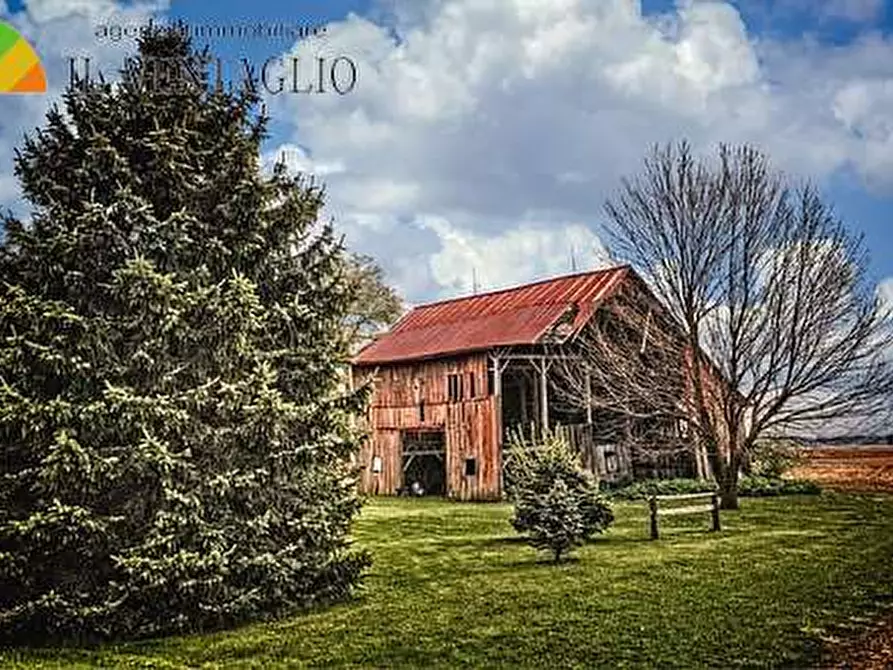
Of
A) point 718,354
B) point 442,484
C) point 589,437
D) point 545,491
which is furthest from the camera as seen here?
point 442,484

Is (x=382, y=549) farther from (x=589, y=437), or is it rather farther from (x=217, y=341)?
(x=589, y=437)

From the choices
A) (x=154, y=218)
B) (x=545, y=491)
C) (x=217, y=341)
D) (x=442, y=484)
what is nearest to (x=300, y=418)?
(x=217, y=341)

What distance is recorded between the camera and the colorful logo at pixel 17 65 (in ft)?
39.3

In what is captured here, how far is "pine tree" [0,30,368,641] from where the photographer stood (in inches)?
407

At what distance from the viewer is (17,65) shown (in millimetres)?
12148

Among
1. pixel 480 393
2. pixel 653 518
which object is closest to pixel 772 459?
pixel 480 393

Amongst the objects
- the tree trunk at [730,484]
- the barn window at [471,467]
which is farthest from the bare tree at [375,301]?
the tree trunk at [730,484]

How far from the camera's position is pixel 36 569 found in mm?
10375

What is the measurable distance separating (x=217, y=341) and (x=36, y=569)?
3.31m

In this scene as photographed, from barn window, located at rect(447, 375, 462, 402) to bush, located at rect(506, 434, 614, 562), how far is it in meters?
13.9

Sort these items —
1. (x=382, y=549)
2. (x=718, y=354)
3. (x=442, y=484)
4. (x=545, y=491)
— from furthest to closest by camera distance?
(x=442, y=484)
(x=718, y=354)
(x=382, y=549)
(x=545, y=491)

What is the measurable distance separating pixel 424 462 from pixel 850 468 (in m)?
16.0

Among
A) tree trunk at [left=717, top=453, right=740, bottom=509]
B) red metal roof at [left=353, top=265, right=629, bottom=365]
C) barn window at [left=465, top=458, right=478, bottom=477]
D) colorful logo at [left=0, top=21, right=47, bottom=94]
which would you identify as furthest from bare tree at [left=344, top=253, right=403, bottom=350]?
colorful logo at [left=0, top=21, right=47, bottom=94]

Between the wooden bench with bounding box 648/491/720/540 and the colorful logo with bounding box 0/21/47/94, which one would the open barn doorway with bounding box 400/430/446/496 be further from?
the colorful logo with bounding box 0/21/47/94
